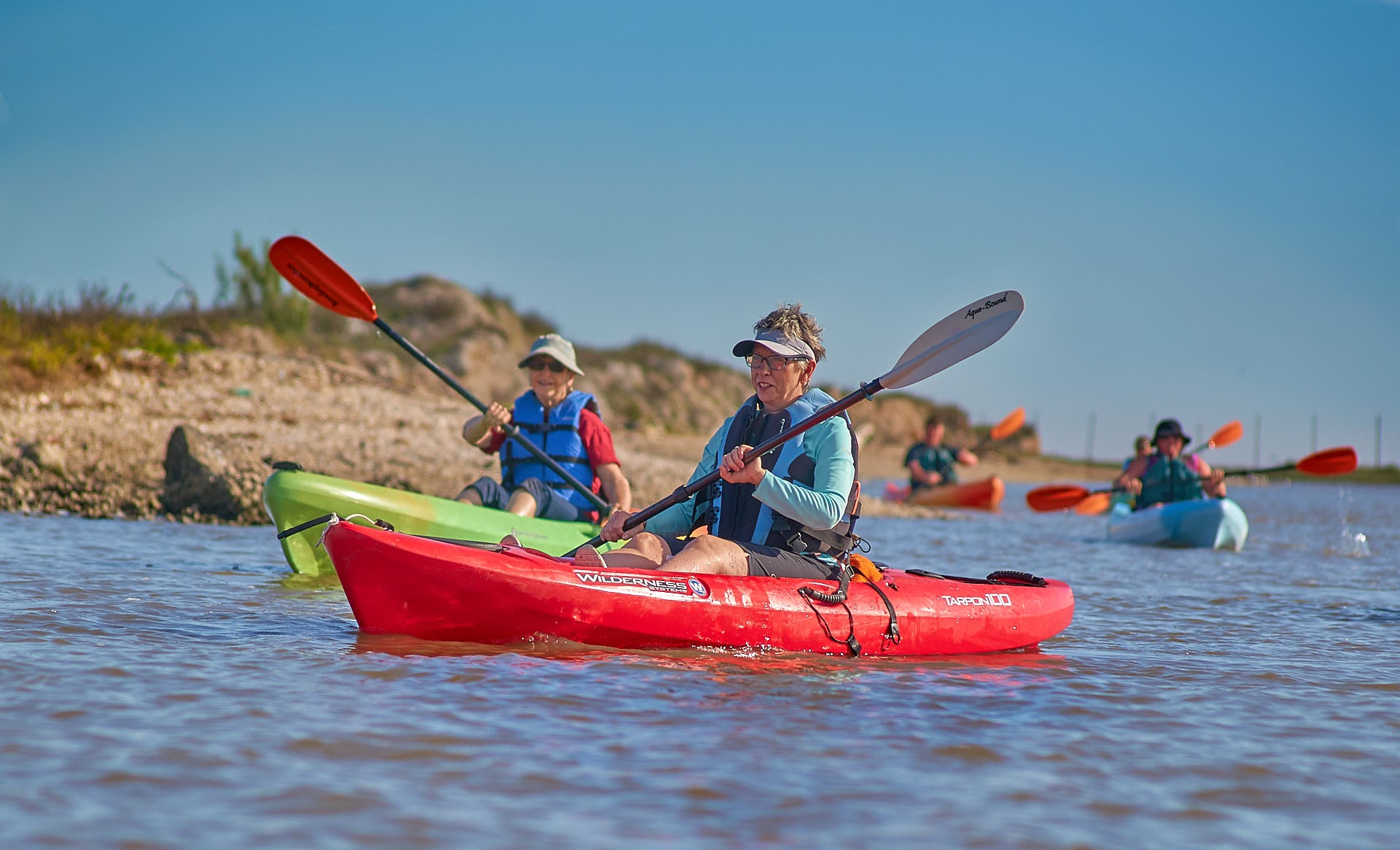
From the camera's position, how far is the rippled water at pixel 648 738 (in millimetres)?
2486

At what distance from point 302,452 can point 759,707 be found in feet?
26.5

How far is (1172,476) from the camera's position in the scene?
11.7m

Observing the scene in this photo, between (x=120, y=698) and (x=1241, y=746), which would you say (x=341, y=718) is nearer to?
(x=120, y=698)

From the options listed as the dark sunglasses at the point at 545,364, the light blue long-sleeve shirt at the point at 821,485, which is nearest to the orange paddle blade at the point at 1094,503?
the dark sunglasses at the point at 545,364

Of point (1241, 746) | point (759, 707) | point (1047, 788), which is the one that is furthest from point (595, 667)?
point (1241, 746)

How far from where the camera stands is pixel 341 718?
318cm

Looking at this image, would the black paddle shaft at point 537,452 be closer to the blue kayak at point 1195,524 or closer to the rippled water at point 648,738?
the rippled water at point 648,738

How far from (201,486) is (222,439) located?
0.92 m

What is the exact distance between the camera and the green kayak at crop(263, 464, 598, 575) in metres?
6.18

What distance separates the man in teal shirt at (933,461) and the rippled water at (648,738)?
12.7 metres

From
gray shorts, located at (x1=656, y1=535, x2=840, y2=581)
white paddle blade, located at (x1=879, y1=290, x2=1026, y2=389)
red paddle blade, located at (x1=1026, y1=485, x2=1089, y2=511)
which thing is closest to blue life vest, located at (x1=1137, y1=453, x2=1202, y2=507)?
red paddle blade, located at (x1=1026, y1=485, x2=1089, y2=511)

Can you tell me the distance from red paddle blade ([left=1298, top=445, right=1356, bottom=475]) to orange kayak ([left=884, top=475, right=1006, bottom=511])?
6.73 meters

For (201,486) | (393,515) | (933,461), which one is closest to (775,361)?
(393,515)

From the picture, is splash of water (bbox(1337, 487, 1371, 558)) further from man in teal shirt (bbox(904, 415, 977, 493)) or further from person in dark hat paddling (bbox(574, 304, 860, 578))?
person in dark hat paddling (bbox(574, 304, 860, 578))
